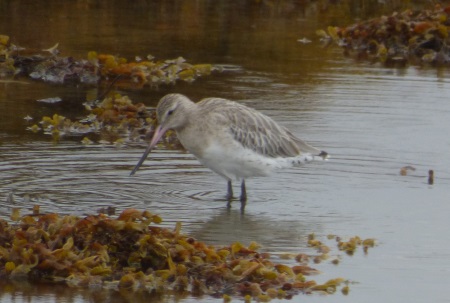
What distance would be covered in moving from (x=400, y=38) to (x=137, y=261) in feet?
35.7

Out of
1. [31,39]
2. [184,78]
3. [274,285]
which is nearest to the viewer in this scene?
[274,285]

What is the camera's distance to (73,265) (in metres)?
7.24

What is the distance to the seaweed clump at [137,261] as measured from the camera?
7144 mm

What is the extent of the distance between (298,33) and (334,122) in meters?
6.09

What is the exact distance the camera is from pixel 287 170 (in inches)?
423

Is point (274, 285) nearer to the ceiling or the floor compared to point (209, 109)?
nearer to the floor

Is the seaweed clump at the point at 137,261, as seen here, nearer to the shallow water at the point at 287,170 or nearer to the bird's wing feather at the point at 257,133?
the shallow water at the point at 287,170

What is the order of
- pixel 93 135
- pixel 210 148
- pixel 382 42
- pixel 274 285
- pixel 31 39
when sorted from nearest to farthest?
pixel 274 285
pixel 210 148
pixel 93 135
pixel 31 39
pixel 382 42

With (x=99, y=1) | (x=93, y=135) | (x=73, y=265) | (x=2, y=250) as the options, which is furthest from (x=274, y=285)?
(x=99, y=1)

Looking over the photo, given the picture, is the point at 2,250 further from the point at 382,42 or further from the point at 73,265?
the point at 382,42

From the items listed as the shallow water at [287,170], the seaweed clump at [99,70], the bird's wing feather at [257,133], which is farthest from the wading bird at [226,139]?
the seaweed clump at [99,70]

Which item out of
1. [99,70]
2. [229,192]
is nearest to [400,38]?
[99,70]

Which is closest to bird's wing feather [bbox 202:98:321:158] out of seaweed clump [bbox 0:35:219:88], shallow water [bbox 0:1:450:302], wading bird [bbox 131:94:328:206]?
wading bird [bbox 131:94:328:206]

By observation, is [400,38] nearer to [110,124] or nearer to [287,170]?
[110,124]
